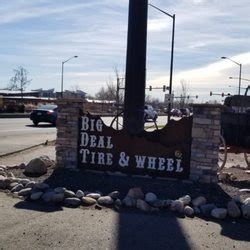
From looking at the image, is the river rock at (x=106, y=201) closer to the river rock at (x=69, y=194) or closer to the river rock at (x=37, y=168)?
the river rock at (x=69, y=194)

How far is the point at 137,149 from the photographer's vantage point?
1032 centimetres

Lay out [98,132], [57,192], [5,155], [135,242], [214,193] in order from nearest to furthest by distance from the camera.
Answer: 1. [135,242]
2. [57,192]
3. [214,193]
4. [98,132]
5. [5,155]

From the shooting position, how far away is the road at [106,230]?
595 cm

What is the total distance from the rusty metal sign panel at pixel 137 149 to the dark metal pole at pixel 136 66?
0.74 meters

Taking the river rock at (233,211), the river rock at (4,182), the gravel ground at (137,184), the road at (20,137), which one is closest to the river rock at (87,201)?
the gravel ground at (137,184)

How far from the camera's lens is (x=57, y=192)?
8125mm

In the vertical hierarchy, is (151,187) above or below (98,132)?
below

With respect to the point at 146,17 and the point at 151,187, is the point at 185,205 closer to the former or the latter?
the point at 151,187

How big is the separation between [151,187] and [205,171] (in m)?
1.23

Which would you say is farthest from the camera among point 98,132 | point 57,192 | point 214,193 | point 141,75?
point 141,75

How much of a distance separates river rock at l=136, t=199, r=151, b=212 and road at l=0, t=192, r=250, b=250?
222 millimetres

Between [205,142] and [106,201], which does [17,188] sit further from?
[205,142]

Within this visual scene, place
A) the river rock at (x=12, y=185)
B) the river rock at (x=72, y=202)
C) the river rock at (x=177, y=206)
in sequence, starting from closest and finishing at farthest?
the river rock at (x=177, y=206) → the river rock at (x=72, y=202) → the river rock at (x=12, y=185)

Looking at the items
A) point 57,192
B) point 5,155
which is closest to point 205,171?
point 57,192
